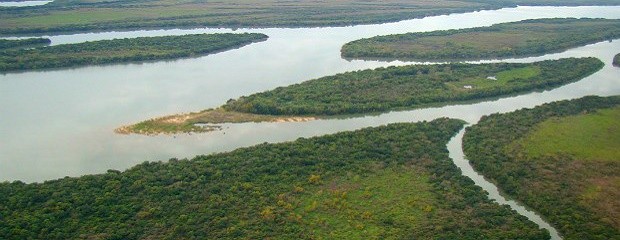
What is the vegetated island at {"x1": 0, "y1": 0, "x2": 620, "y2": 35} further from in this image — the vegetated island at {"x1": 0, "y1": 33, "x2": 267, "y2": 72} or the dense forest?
the dense forest

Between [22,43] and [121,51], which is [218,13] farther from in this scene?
[22,43]

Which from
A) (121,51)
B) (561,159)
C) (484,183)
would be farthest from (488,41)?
(121,51)

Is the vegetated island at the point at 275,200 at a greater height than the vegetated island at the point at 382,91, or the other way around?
the vegetated island at the point at 382,91

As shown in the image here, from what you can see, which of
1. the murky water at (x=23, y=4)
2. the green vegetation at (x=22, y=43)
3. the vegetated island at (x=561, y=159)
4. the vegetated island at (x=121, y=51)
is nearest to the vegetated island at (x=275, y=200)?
the vegetated island at (x=561, y=159)

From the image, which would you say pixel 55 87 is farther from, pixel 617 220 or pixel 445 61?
pixel 617 220

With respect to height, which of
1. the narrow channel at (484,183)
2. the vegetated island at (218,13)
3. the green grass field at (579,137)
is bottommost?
the narrow channel at (484,183)

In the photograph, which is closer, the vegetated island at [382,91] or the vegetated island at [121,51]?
the vegetated island at [382,91]

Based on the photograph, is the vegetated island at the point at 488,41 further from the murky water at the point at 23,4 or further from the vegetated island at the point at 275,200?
the murky water at the point at 23,4

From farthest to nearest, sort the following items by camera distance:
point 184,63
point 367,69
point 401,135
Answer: point 184,63, point 367,69, point 401,135

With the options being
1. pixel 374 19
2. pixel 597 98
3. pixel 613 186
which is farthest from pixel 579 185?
pixel 374 19
